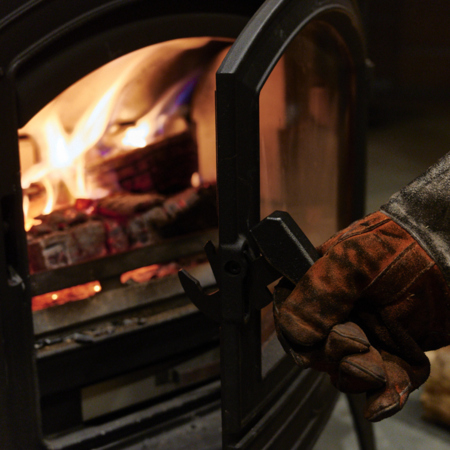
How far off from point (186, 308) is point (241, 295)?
1.99ft

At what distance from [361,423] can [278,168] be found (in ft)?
2.19

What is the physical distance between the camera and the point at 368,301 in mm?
675

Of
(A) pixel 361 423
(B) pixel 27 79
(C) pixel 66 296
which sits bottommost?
(A) pixel 361 423

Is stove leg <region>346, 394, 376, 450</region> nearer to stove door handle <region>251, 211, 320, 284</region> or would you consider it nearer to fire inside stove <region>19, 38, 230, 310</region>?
fire inside stove <region>19, 38, 230, 310</region>

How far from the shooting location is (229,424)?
76 centimetres

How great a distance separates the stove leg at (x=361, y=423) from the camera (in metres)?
1.27

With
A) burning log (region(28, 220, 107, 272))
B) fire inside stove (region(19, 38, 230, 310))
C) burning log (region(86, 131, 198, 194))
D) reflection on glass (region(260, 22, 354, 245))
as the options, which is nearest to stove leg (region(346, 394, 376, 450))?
reflection on glass (region(260, 22, 354, 245))

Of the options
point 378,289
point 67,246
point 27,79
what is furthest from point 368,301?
point 67,246

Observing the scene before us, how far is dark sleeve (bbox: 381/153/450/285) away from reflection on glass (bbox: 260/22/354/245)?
0.39 metres

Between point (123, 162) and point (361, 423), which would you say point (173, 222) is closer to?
point (123, 162)

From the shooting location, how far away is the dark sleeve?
2.08 feet

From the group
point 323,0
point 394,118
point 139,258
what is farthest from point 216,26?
point 394,118

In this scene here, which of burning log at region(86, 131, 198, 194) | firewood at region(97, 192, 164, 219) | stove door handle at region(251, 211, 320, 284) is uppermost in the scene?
burning log at region(86, 131, 198, 194)

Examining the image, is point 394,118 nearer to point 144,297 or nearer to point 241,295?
point 144,297
